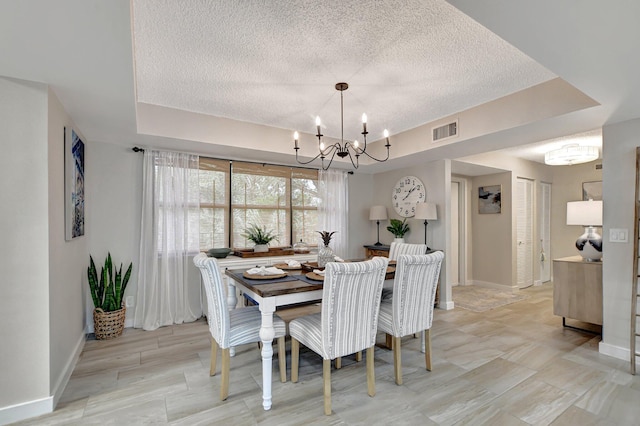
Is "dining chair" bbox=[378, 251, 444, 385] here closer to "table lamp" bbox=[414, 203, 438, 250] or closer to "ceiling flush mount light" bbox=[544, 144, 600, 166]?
"table lamp" bbox=[414, 203, 438, 250]

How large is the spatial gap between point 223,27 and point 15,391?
2653mm

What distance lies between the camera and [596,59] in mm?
1739

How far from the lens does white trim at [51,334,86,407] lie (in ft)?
7.02

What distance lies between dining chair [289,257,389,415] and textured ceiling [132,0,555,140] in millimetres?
1466

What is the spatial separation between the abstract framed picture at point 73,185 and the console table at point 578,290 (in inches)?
201

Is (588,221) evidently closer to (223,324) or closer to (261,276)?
(261,276)

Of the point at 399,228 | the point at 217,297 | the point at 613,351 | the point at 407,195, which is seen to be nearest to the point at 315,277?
the point at 217,297

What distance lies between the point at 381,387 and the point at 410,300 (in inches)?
27.0

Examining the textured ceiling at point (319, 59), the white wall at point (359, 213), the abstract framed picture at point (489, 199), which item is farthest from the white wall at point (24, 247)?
the abstract framed picture at point (489, 199)

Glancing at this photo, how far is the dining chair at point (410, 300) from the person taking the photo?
2361mm

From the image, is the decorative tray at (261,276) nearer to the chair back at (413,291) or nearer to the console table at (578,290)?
the chair back at (413,291)

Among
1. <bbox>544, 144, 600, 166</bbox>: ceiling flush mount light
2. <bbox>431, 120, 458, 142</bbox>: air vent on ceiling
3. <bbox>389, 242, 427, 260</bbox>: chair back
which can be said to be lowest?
<bbox>389, 242, 427, 260</bbox>: chair back

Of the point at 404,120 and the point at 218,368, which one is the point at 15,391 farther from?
the point at 404,120

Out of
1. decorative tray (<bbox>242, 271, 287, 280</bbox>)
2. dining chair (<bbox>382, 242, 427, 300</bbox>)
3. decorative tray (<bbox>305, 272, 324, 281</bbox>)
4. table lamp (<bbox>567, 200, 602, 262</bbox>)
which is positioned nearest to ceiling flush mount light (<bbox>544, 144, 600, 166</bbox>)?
table lamp (<bbox>567, 200, 602, 262</bbox>)
